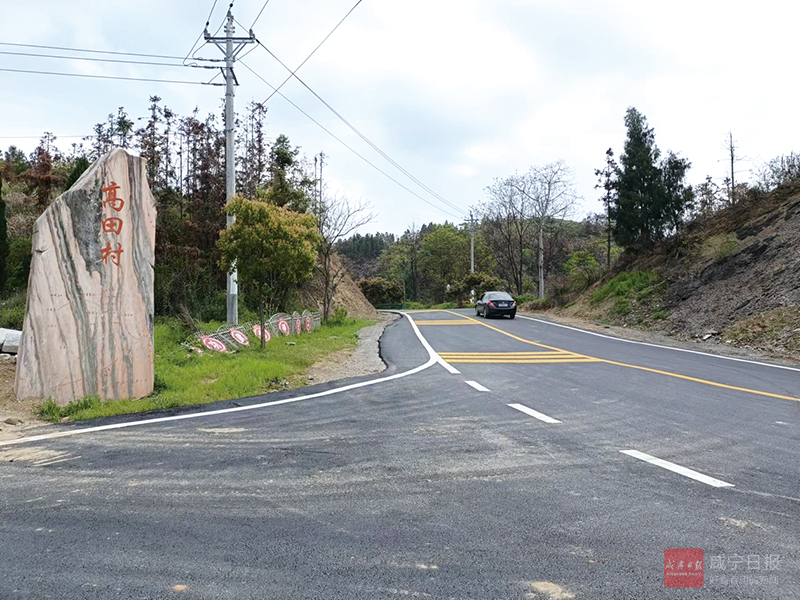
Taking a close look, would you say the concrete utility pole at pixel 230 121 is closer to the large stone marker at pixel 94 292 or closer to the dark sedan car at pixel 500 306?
the large stone marker at pixel 94 292

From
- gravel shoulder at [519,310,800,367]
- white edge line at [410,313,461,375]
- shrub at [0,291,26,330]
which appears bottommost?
gravel shoulder at [519,310,800,367]

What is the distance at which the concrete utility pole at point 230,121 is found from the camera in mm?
17156

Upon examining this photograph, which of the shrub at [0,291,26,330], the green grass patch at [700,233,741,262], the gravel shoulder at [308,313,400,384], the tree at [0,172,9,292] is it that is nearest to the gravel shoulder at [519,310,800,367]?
the green grass patch at [700,233,741,262]

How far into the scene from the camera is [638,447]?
5328 millimetres

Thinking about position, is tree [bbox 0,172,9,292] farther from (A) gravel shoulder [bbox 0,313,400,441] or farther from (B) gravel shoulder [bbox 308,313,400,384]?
(B) gravel shoulder [bbox 308,313,400,384]

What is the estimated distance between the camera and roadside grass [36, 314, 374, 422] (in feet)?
24.4

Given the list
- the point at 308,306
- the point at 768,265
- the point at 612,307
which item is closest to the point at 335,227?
the point at 308,306

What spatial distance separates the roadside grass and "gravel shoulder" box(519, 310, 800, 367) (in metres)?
10.6

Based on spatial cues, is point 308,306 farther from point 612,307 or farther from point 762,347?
point 762,347

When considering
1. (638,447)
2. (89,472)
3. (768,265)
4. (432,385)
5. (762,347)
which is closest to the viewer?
(89,472)

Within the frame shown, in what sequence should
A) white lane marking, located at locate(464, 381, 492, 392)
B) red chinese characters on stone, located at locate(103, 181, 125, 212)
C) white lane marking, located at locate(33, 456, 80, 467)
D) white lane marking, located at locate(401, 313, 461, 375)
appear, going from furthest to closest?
1. white lane marking, located at locate(401, 313, 461, 375)
2. white lane marking, located at locate(464, 381, 492, 392)
3. red chinese characters on stone, located at locate(103, 181, 125, 212)
4. white lane marking, located at locate(33, 456, 80, 467)

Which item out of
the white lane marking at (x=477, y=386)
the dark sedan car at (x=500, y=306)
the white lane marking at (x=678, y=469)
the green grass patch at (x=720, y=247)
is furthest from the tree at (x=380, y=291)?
the white lane marking at (x=678, y=469)

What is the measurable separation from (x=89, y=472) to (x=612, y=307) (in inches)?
1036

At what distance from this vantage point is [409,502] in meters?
3.91
